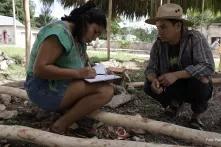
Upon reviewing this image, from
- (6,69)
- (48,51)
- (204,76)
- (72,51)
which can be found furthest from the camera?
(6,69)

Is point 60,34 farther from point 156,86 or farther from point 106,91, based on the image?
point 156,86

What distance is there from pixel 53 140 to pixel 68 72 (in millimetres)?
442

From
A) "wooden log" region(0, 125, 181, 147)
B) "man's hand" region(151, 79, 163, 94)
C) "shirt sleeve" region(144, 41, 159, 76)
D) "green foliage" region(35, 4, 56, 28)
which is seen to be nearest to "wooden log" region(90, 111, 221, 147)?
"wooden log" region(0, 125, 181, 147)

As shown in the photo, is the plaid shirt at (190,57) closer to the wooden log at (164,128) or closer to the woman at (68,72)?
the wooden log at (164,128)

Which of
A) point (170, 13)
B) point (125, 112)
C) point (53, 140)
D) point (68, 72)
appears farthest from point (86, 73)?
point (125, 112)

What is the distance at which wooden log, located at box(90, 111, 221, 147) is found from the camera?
256 centimetres

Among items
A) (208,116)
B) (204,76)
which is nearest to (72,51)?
(204,76)

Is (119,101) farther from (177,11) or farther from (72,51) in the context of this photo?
(72,51)

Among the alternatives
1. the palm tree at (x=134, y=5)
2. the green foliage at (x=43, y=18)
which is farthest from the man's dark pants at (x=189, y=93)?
the green foliage at (x=43, y=18)

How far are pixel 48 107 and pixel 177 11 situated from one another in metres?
1.36

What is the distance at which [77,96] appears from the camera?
2713mm

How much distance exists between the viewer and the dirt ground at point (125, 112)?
3045 mm

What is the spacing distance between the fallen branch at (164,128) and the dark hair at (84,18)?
1.91ft

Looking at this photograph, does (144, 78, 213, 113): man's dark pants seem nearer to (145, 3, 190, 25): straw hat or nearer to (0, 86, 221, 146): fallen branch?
(145, 3, 190, 25): straw hat
